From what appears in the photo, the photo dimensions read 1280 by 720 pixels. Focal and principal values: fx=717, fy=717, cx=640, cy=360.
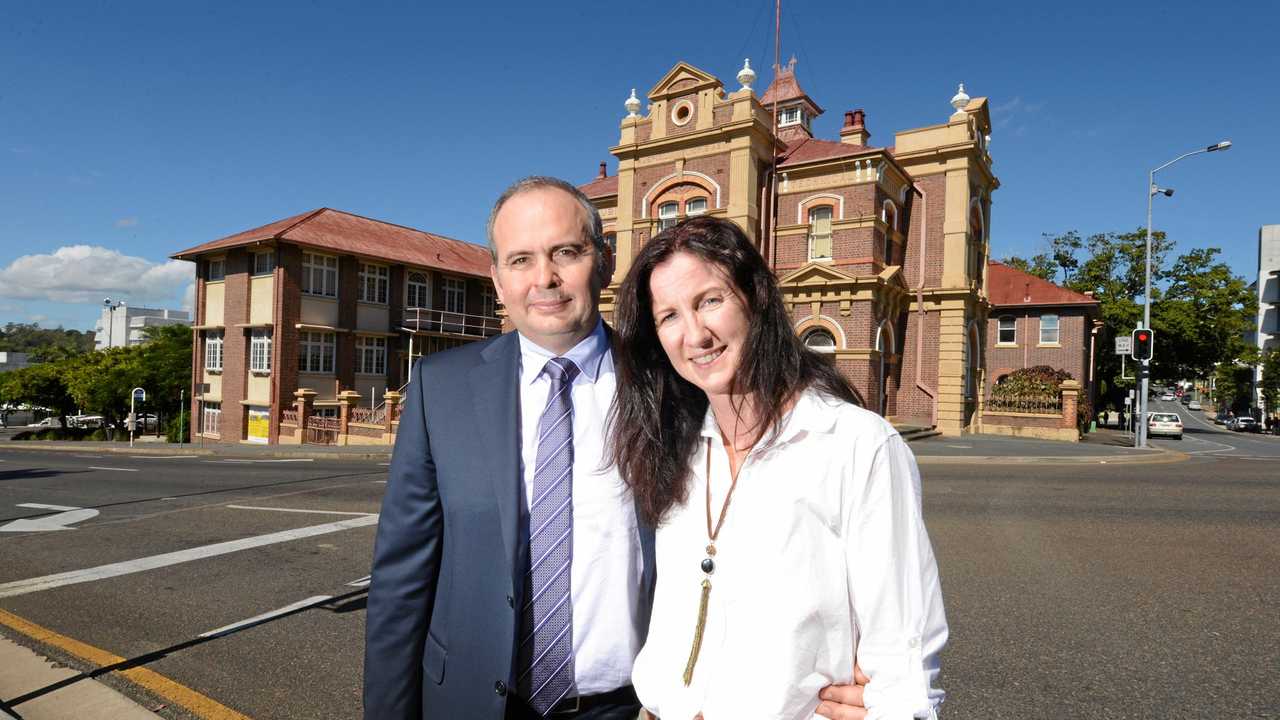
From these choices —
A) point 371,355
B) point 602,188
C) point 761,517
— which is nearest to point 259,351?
point 371,355

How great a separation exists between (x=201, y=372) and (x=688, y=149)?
2316 cm

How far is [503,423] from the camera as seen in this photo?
2184mm

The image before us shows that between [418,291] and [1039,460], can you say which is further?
[418,291]

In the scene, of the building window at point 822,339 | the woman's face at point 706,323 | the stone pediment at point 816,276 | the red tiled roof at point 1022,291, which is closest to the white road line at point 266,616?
the woman's face at point 706,323

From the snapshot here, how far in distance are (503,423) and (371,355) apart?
105 feet

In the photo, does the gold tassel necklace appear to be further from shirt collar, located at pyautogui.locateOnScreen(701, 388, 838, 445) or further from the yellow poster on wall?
the yellow poster on wall

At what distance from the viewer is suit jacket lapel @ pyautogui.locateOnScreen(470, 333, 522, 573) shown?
207 cm

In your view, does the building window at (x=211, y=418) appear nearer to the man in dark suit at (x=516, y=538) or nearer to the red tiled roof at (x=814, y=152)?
the red tiled roof at (x=814, y=152)

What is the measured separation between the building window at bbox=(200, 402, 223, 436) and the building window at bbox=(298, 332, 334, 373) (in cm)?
458

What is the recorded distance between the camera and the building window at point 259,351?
93.6ft

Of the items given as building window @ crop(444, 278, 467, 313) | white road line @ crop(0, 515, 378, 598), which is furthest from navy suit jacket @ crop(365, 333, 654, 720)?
building window @ crop(444, 278, 467, 313)

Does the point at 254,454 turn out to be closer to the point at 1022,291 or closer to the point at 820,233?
the point at 820,233

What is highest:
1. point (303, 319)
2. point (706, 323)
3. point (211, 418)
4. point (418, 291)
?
point (418, 291)

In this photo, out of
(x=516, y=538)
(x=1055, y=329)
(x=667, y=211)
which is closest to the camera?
(x=516, y=538)
